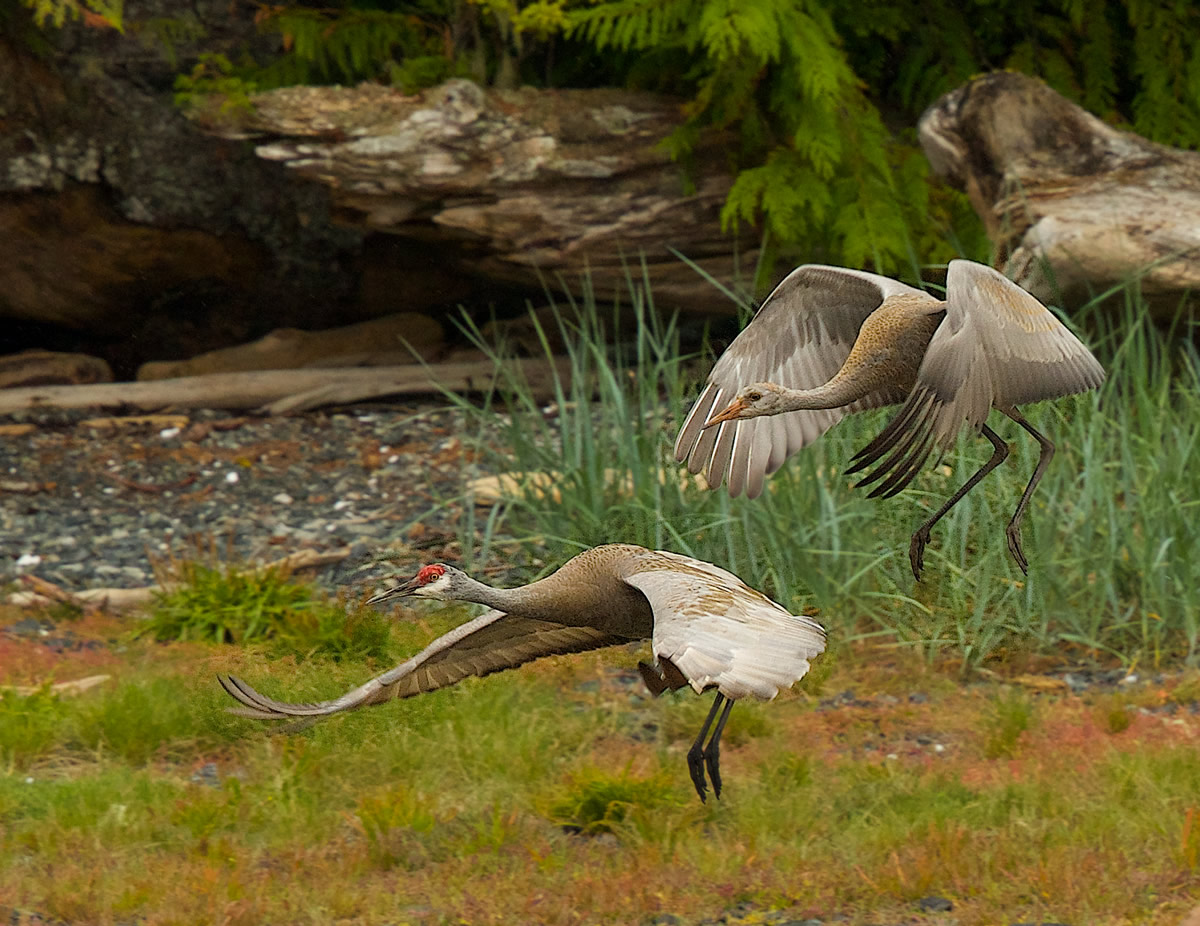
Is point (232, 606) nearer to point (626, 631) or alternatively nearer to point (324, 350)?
point (626, 631)

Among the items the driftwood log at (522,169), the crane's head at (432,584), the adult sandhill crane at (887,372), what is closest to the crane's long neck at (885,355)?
the adult sandhill crane at (887,372)

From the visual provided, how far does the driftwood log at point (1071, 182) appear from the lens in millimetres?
5645

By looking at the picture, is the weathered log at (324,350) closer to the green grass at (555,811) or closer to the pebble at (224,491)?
the pebble at (224,491)

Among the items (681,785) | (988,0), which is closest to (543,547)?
(681,785)

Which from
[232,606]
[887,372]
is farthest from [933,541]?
[887,372]

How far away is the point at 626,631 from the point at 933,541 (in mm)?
2980

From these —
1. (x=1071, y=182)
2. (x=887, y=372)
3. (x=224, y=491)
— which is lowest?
(x=224, y=491)

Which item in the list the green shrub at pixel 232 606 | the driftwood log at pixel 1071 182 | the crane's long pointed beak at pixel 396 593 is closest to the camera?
the crane's long pointed beak at pixel 396 593

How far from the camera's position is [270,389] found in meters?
8.87

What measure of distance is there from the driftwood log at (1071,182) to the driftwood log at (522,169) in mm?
2032

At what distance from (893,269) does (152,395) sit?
4456mm

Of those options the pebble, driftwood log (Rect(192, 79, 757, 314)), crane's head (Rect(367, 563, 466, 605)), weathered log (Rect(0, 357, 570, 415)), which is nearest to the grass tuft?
the pebble

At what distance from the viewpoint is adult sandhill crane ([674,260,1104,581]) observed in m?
2.12

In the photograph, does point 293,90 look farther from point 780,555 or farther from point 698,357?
point 780,555
